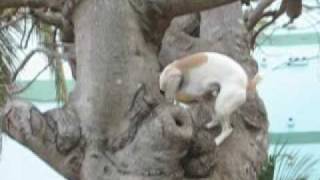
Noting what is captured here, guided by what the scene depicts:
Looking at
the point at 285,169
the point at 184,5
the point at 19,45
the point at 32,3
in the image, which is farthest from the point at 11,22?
the point at 285,169

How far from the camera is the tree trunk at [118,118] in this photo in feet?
3.45

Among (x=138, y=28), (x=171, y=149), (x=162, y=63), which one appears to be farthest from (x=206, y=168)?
(x=162, y=63)

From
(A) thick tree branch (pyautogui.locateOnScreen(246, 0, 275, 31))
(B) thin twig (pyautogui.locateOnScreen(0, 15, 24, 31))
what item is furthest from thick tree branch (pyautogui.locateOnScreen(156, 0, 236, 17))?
(B) thin twig (pyautogui.locateOnScreen(0, 15, 24, 31))

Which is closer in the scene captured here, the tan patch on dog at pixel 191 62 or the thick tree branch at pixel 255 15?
the tan patch on dog at pixel 191 62

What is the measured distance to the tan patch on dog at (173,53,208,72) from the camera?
50.6 inches

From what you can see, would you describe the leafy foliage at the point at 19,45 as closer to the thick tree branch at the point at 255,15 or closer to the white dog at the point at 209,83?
the thick tree branch at the point at 255,15

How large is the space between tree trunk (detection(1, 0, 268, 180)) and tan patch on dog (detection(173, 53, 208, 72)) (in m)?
0.13

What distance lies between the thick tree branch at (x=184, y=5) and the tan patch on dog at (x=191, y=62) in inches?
6.9

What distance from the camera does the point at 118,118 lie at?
1.09 metres

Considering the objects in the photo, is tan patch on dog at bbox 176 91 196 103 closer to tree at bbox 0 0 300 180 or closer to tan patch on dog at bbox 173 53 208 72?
tan patch on dog at bbox 173 53 208 72

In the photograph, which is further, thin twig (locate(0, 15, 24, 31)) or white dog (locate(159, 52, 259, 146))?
thin twig (locate(0, 15, 24, 31))

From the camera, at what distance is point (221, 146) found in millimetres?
1266

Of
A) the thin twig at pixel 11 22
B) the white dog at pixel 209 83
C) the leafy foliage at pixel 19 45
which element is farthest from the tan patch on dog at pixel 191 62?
the thin twig at pixel 11 22

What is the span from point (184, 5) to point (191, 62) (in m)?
0.20
